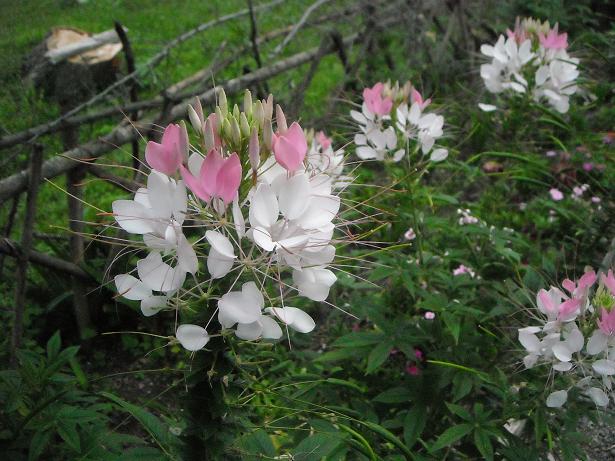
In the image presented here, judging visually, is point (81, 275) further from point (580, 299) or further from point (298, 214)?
point (580, 299)

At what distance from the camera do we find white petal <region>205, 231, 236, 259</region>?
2.70ft

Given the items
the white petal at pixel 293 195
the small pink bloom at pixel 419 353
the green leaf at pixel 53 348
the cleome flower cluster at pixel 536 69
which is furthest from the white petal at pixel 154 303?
the cleome flower cluster at pixel 536 69

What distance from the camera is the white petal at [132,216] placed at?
2.99 ft

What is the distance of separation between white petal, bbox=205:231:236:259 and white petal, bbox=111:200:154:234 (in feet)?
0.43

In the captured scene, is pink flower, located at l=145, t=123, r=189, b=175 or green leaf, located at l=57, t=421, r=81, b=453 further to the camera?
green leaf, located at l=57, t=421, r=81, b=453

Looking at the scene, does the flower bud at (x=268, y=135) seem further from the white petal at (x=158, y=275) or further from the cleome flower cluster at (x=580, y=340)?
the cleome flower cluster at (x=580, y=340)

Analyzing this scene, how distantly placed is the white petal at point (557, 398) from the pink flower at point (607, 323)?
17 cm

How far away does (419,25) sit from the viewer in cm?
410

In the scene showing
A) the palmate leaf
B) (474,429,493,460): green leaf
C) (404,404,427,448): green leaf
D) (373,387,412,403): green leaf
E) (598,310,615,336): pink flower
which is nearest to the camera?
the palmate leaf

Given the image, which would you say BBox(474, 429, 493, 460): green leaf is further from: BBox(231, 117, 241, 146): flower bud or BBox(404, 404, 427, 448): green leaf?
BBox(231, 117, 241, 146): flower bud

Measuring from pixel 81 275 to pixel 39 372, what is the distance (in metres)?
0.67

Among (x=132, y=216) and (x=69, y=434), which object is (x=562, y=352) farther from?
(x=69, y=434)

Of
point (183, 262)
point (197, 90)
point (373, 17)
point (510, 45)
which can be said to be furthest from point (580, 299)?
point (373, 17)

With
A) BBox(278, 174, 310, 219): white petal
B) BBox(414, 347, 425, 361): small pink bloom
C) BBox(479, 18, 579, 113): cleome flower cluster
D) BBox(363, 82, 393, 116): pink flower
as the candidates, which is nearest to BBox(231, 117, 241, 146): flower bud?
BBox(278, 174, 310, 219): white petal
